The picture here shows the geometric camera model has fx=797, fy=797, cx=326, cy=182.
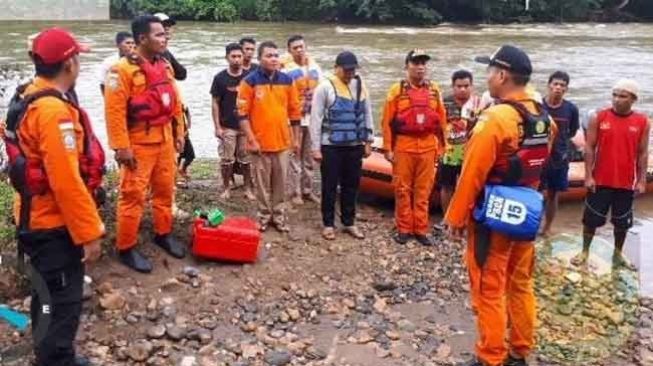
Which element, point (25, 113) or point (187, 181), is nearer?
point (25, 113)

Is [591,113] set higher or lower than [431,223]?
higher

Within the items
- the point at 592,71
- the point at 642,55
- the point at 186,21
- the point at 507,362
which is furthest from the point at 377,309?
the point at 186,21

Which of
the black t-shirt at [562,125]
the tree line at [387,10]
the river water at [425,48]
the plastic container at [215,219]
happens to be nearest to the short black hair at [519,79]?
the plastic container at [215,219]

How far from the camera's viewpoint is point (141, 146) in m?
5.16

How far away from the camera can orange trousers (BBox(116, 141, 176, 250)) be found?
517 centimetres

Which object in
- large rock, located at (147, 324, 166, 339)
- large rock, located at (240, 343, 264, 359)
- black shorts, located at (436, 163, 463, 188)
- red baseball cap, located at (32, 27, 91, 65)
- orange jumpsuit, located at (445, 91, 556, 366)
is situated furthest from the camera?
black shorts, located at (436, 163, 463, 188)

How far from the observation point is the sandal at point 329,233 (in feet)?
21.3

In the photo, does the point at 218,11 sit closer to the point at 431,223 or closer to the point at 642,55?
the point at 642,55

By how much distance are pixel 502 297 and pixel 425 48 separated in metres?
23.0

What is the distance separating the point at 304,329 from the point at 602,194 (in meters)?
2.83

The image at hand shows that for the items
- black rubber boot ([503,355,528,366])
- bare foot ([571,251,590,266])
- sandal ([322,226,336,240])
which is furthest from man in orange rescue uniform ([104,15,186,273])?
bare foot ([571,251,590,266])

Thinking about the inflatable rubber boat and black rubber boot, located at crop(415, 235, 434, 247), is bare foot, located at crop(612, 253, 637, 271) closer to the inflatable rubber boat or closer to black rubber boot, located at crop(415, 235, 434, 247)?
black rubber boot, located at crop(415, 235, 434, 247)

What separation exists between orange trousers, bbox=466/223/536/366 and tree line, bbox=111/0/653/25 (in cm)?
3374

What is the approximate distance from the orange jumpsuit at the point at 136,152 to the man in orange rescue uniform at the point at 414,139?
1853mm
